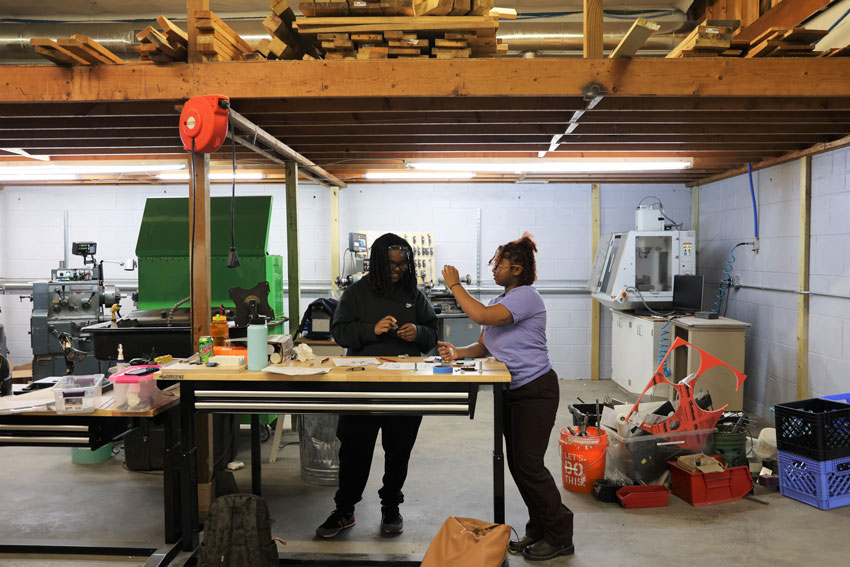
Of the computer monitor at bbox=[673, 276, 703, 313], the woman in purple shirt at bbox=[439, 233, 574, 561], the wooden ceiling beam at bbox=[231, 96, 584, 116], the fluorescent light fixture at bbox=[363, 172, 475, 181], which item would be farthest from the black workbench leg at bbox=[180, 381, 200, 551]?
the computer monitor at bbox=[673, 276, 703, 313]

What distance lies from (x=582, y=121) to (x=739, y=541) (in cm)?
271

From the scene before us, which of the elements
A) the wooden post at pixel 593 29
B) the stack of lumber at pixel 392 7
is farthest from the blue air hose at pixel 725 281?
the stack of lumber at pixel 392 7

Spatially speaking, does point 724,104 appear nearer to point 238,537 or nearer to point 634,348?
point 634,348

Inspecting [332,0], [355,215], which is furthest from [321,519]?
[355,215]

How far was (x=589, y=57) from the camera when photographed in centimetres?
332

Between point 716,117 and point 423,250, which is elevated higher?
point 716,117

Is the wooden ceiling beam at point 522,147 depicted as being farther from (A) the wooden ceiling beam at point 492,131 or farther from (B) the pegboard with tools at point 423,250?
(B) the pegboard with tools at point 423,250

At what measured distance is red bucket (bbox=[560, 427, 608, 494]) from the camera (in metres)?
3.76

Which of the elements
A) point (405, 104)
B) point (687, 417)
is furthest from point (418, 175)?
point (687, 417)

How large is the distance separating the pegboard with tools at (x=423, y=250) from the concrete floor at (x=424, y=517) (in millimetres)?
3104

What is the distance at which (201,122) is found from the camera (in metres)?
3.09

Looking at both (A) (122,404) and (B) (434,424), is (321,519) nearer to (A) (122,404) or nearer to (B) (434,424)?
(A) (122,404)

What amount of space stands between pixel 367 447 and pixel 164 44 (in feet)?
7.97

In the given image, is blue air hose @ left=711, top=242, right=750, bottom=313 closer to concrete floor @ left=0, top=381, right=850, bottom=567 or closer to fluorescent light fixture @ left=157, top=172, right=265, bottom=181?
concrete floor @ left=0, top=381, right=850, bottom=567
